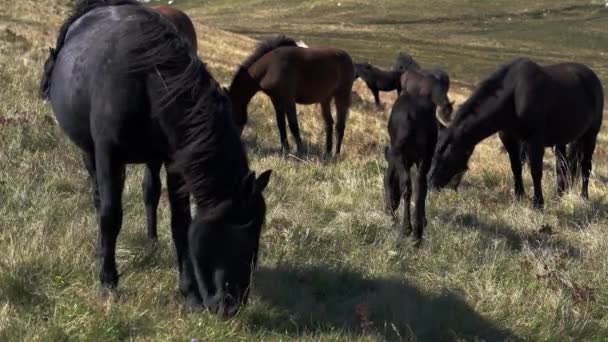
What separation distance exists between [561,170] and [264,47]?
4779mm

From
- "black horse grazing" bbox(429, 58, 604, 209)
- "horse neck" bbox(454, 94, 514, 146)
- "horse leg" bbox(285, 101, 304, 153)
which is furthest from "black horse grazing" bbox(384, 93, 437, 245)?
"horse leg" bbox(285, 101, 304, 153)

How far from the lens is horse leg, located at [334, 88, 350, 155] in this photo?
12.8 metres

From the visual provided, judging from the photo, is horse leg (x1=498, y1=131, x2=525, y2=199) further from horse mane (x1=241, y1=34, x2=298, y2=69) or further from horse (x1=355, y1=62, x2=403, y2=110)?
horse (x1=355, y1=62, x2=403, y2=110)

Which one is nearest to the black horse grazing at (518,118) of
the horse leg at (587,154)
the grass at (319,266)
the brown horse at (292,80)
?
the grass at (319,266)

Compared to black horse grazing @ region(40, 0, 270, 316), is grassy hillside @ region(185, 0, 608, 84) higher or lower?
lower

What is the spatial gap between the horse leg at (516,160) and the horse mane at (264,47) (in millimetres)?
3922

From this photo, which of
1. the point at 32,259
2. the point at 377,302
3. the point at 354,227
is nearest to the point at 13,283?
the point at 32,259

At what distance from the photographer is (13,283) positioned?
450 centimetres

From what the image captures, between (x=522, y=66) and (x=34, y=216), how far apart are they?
20.8ft

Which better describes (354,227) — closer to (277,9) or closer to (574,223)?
(574,223)

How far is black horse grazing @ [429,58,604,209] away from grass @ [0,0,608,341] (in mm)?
451

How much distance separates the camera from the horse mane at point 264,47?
37.8 feet

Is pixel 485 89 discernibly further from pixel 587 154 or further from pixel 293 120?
pixel 293 120

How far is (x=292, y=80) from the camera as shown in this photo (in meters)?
11.8
